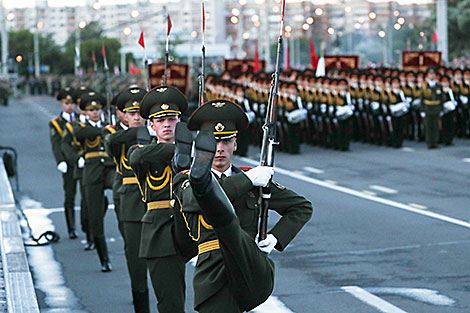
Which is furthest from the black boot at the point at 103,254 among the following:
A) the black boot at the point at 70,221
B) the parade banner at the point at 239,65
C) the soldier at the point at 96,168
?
the parade banner at the point at 239,65

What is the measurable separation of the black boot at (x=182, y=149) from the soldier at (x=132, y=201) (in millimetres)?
2443

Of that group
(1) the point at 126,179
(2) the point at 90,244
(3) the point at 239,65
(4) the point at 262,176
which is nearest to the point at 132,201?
(1) the point at 126,179

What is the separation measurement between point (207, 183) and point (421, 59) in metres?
33.5

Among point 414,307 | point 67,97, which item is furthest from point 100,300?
point 67,97

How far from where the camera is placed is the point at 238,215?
6.30 metres

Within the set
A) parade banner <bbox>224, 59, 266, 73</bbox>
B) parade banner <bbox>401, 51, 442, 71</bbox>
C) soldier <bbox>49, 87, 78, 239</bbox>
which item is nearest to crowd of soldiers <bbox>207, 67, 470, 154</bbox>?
parade banner <bbox>401, 51, 442, 71</bbox>

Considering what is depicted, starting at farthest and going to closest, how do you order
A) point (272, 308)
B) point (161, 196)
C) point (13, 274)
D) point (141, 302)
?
point (272, 308) < point (141, 302) < point (13, 274) < point (161, 196)

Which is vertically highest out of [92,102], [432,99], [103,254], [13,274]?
[92,102]

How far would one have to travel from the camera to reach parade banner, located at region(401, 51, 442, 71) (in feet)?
124

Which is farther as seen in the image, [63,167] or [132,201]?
[63,167]

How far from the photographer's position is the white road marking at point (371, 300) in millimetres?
9780

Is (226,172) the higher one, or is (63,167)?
(226,172)

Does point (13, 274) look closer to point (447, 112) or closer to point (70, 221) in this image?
point (70, 221)

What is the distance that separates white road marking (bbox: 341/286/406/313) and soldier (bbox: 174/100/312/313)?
3.48 metres
